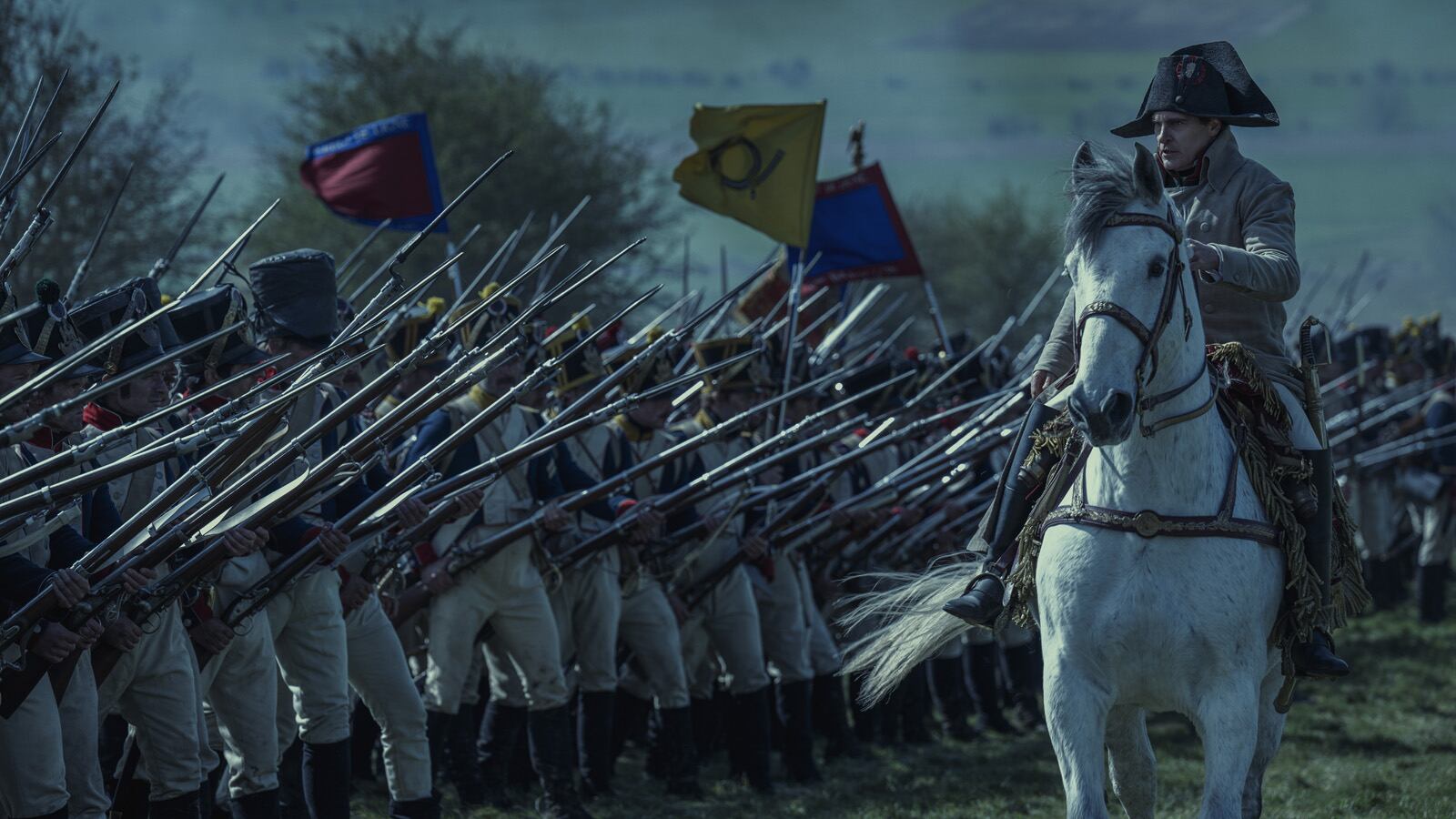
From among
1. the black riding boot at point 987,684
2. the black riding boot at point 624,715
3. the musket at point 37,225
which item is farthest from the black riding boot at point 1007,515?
the black riding boot at point 987,684

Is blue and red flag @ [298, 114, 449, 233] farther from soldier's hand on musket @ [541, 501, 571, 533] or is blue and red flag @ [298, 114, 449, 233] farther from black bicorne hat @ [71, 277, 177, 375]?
black bicorne hat @ [71, 277, 177, 375]

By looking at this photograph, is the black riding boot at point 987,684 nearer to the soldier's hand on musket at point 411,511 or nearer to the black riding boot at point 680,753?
the black riding boot at point 680,753

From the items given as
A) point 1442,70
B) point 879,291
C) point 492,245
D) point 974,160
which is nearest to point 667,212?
point 492,245

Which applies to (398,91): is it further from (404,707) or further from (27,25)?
(404,707)

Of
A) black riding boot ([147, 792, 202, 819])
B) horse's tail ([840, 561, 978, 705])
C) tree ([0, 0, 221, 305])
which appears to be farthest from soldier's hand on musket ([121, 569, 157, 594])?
tree ([0, 0, 221, 305])

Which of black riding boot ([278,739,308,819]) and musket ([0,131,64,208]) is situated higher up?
musket ([0,131,64,208])

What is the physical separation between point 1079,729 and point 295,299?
376 centimetres

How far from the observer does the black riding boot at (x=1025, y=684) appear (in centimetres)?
1288

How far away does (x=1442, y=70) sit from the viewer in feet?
268

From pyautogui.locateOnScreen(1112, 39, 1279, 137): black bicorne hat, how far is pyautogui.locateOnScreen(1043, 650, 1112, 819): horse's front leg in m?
2.12

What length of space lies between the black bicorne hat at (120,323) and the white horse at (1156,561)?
316 centimetres

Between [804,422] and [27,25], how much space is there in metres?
13.3

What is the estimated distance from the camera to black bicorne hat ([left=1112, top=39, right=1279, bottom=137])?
21.5 ft

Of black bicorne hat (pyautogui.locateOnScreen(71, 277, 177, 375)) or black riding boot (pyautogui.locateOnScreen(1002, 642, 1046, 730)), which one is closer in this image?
black bicorne hat (pyautogui.locateOnScreen(71, 277, 177, 375))
